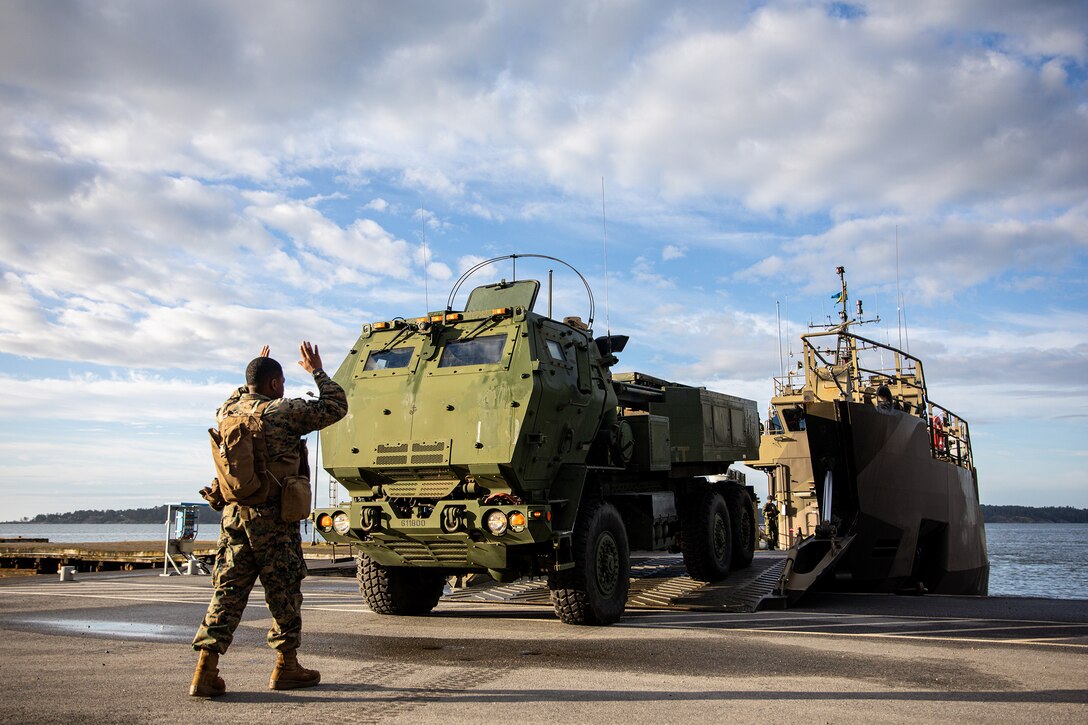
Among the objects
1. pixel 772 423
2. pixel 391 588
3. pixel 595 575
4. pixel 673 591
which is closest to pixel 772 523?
pixel 772 423

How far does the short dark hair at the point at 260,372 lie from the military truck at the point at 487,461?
10.1 feet

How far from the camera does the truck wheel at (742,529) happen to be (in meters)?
13.3

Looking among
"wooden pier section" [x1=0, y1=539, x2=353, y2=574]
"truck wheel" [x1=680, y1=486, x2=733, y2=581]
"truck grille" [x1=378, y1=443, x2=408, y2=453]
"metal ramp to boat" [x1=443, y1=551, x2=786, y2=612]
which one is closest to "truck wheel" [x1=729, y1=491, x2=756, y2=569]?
"metal ramp to boat" [x1=443, y1=551, x2=786, y2=612]

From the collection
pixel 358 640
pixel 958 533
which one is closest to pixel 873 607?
pixel 358 640

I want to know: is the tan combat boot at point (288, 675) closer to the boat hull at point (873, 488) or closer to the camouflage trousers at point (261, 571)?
the camouflage trousers at point (261, 571)

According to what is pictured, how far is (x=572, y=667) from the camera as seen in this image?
580cm

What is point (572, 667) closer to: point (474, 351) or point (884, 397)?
point (474, 351)

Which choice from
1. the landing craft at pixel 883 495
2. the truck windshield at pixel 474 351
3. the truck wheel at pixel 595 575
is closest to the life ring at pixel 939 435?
the landing craft at pixel 883 495

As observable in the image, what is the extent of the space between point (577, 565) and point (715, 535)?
452 cm

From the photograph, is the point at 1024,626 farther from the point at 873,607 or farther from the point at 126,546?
the point at 126,546

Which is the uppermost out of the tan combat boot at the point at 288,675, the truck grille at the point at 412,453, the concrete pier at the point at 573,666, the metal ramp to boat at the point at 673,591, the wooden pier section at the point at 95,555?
the truck grille at the point at 412,453

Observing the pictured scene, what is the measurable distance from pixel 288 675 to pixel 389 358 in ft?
15.8

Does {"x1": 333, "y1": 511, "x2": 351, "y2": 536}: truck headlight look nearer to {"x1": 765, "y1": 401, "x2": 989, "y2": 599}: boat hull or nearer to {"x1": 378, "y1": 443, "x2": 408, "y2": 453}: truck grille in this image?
{"x1": 378, "y1": 443, "x2": 408, "y2": 453}: truck grille

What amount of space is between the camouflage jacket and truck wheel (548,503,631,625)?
12.4 ft
